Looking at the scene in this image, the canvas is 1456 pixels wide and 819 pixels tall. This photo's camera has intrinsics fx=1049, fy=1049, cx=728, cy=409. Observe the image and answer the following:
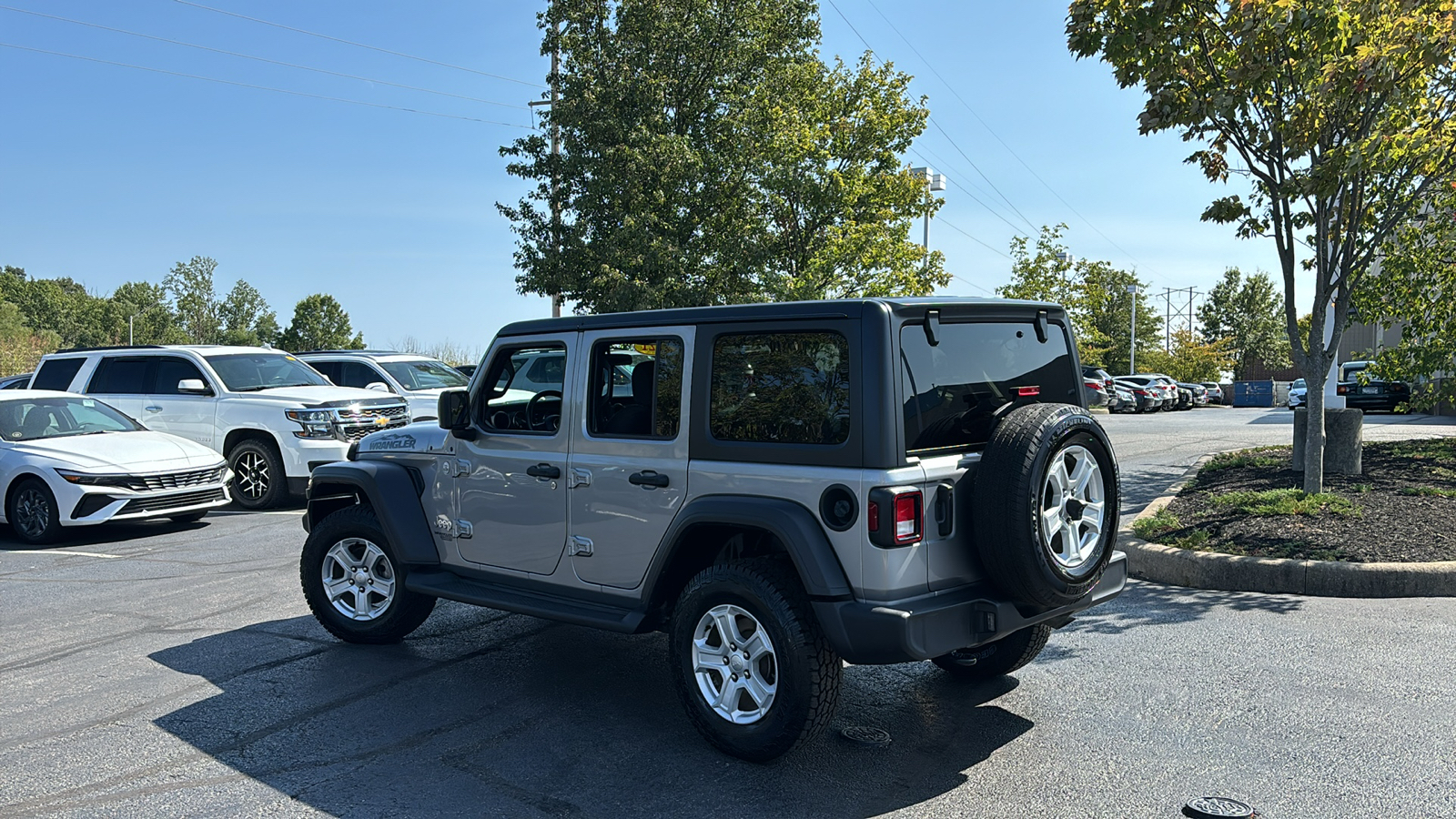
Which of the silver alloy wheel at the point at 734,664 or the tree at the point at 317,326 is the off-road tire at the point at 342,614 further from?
the tree at the point at 317,326

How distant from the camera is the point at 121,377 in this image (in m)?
13.6

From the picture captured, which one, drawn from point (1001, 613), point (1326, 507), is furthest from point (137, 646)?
point (1326, 507)

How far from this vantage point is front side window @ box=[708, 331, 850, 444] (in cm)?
432

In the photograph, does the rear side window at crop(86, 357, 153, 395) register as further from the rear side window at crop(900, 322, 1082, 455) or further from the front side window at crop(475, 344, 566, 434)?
the rear side window at crop(900, 322, 1082, 455)

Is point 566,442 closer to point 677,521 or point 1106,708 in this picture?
point 677,521

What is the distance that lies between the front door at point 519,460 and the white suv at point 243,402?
22.9 feet

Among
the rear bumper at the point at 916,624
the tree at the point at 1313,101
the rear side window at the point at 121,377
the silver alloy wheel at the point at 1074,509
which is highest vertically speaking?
the tree at the point at 1313,101

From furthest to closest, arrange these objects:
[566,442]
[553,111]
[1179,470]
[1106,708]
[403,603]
A: 1. [553,111]
2. [1179,470]
3. [403,603]
4. [566,442]
5. [1106,708]

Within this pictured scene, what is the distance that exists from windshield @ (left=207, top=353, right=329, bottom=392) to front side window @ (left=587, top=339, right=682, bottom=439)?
949 cm

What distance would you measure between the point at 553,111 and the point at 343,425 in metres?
19.8

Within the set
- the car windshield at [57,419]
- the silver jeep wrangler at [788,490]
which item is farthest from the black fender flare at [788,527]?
the car windshield at [57,419]

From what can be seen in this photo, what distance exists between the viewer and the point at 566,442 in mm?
5258

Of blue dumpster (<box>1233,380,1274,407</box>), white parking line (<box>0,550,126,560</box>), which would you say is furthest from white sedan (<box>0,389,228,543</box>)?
blue dumpster (<box>1233,380,1274,407</box>)

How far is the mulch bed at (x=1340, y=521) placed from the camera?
7609 millimetres
